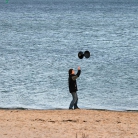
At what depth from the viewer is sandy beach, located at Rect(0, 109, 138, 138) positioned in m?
19.1

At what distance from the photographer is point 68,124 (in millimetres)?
20797

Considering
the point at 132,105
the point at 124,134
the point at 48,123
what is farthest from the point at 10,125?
the point at 132,105

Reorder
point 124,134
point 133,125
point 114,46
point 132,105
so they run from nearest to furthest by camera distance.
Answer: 1. point 124,134
2. point 133,125
3. point 132,105
4. point 114,46

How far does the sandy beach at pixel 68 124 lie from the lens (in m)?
19.1

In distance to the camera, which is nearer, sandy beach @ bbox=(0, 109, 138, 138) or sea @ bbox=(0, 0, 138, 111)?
sandy beach @ bbox=(0, 109, 138, 138)

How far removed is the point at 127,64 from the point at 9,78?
11476 mm

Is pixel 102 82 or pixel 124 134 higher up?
pixel 102 82

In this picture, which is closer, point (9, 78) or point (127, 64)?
point (9, 78)

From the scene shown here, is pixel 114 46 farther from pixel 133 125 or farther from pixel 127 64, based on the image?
pixel 133 125

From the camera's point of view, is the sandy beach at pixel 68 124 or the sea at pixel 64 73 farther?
the sea at pixel 64 73

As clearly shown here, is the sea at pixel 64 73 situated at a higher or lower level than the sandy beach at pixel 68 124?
higher

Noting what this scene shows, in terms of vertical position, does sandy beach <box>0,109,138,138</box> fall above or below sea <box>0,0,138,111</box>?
below

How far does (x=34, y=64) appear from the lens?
46031 millimetres

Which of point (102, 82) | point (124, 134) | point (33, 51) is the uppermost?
point (33, 51)
